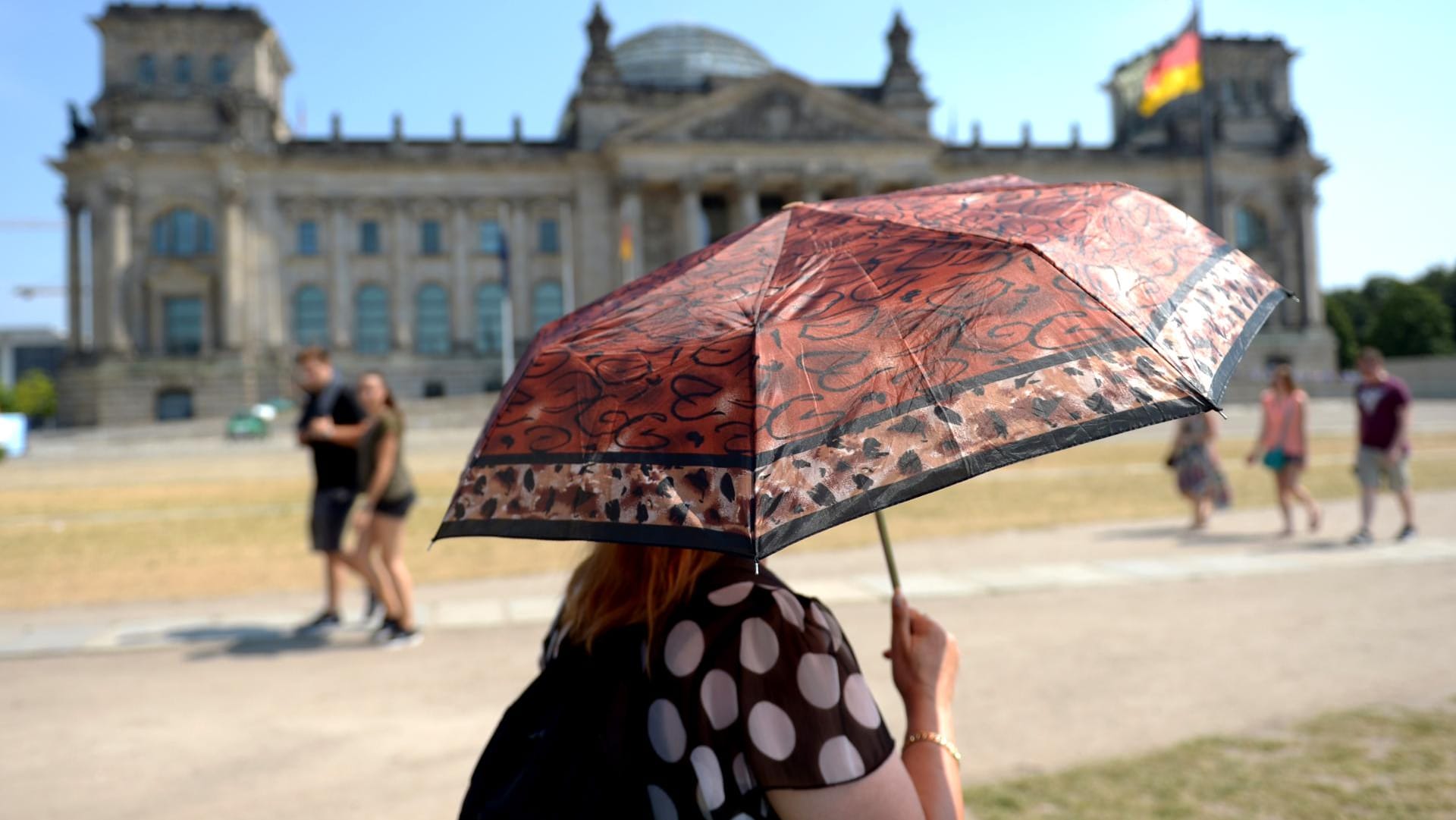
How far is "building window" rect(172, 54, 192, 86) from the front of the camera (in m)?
55.1

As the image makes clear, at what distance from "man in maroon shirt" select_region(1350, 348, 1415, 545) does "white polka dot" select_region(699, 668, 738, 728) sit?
11184 mm

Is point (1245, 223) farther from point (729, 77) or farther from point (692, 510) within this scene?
point (692, 510)

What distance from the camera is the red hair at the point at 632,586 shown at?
1.81 m

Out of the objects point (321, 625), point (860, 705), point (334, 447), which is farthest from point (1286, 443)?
point (860, 705)

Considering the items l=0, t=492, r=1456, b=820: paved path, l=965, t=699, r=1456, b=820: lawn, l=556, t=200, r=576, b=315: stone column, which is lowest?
l=0, t=492, r=1456, b=820: paved path

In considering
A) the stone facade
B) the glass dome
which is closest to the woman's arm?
the stone facade

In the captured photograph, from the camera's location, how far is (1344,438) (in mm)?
30172

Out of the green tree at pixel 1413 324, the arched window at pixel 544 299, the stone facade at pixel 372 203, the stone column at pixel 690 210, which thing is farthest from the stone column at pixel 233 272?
the green tree at pixel 1413 324

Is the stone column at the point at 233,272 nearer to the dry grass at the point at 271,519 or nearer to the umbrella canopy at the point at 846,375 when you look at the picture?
the dry grass at the point at 271,519

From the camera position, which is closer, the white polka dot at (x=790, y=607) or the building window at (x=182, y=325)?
the white polka dot at (x=790, y=607)

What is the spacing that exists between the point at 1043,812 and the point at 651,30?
7303cm

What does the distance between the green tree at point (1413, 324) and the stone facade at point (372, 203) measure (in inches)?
1040

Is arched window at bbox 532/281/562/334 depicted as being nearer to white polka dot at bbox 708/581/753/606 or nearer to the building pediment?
the building pediment

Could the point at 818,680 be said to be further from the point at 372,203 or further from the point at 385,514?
the point at 372,203
